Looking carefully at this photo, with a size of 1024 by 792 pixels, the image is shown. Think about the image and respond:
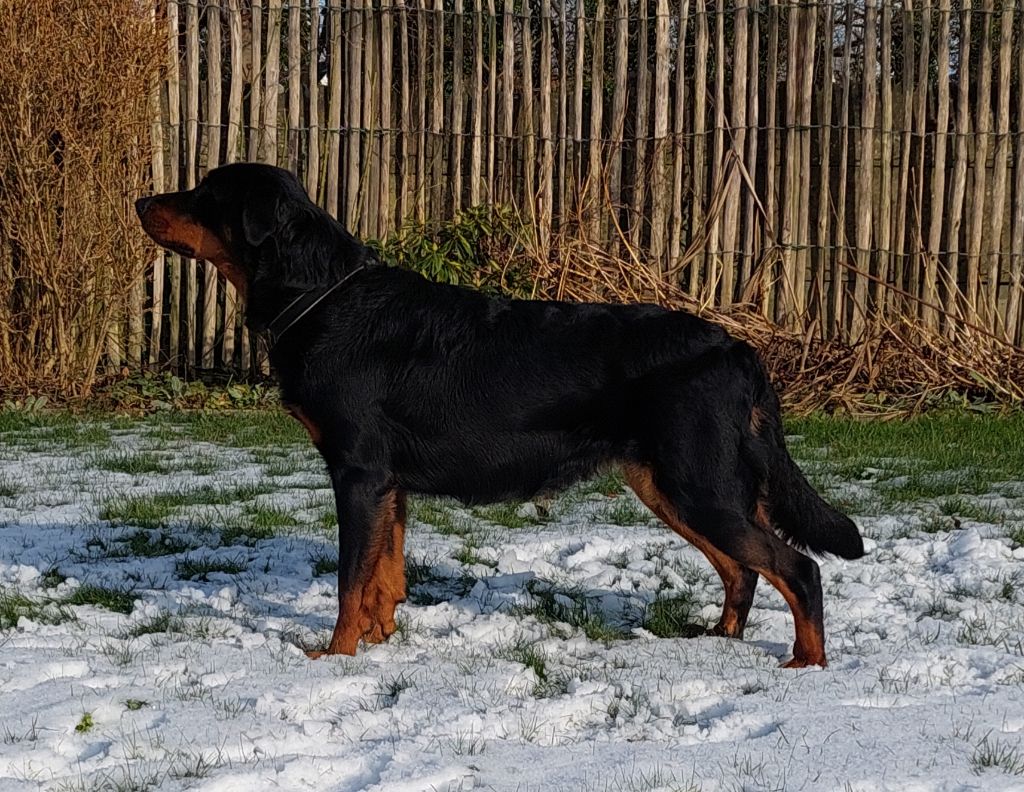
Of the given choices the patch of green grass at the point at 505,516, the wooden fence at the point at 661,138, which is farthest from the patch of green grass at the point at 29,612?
the wooden fence at the point at 661,138

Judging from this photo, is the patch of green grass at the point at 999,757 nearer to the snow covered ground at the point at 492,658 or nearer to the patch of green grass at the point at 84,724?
the snow covered ground at the point at 492,658

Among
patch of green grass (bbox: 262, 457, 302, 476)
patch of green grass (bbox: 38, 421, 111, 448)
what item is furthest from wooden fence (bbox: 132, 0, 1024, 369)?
patch of green grass (bbox: 262, 457, 302, 476)

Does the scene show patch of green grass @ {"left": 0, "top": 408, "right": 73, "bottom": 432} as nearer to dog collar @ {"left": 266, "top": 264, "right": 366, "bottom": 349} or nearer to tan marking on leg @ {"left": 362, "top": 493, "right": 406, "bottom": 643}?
dog collar @ {"left": 266, "top": 264, "right": 366, "bottom": 349}

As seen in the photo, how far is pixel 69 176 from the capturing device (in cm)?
860

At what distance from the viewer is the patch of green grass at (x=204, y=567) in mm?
4605

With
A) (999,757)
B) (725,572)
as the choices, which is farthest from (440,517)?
(999,757)

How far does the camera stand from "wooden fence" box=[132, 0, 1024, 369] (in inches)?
357

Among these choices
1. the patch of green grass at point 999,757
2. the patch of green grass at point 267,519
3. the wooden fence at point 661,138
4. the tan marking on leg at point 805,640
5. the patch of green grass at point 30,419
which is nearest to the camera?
the patch of green grass at point 999,757

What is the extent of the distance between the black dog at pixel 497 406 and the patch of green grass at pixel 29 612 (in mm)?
1008

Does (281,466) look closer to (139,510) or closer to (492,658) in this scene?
(139,510)

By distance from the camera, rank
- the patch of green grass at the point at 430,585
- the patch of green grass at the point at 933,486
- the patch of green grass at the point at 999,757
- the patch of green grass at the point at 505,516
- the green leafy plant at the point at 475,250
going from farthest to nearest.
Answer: the green leafy plant at the point at 475,250, the patch of green grass at the point at 933,486, the patch of green grass at the point at 505,516, the patch of green grass at the point at 430,585, the patch of green grass at the point at 999,757

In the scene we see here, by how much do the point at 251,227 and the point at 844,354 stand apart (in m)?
5.99

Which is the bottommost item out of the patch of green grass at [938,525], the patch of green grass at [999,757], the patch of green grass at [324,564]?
the patch of green grass at [324,564]

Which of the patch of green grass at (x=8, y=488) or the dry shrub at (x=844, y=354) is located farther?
the dry shrub at (x=844, y=354)
